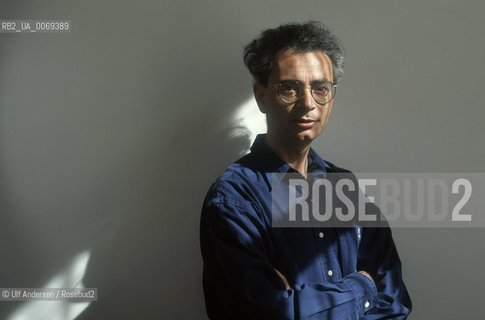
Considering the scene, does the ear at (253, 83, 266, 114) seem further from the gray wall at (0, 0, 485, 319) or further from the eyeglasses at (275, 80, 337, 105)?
the gray wall at (0, 0, 485, 319)

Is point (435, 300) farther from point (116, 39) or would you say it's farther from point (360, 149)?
point (116, 39)

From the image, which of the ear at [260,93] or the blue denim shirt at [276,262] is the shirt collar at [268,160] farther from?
the ear at [260,93]

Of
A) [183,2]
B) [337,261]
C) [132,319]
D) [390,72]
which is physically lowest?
Answer: [132,319]

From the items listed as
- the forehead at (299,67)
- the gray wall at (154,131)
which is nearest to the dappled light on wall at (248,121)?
the gray wall at (154,131)

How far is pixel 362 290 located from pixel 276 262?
266 millimetres

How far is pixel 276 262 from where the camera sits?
3.82 ft

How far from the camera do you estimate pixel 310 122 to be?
3.96 feet

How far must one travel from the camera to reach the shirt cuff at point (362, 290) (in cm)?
113

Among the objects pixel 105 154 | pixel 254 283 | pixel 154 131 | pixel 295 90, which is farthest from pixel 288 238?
pixel 105 154

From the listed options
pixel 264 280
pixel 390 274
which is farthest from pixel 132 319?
pixel 390 274

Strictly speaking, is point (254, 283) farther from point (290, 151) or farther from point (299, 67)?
point (299, 67)

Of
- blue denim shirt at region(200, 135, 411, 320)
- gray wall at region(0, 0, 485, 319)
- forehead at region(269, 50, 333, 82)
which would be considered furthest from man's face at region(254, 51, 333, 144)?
gray wall at region(0, 0, 485, 319)

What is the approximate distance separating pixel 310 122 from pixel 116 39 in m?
0.89

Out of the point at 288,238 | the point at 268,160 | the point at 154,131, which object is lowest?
the point at 288,238
